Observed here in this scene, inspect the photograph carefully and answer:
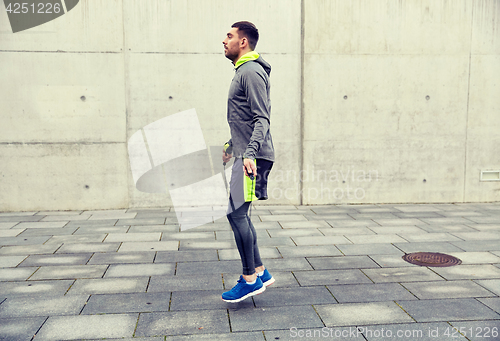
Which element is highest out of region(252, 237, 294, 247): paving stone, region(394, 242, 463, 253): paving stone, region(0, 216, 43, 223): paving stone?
region(394, 242, 463, 253): paving stone

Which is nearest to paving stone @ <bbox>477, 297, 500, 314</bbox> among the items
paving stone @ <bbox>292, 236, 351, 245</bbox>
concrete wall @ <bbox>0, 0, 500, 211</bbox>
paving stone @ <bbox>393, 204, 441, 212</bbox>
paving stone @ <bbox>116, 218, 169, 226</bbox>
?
paving stone @ <bbox>292, 236, 351, 245</bbox>

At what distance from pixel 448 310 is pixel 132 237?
145 inches

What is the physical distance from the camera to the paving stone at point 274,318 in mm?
2963

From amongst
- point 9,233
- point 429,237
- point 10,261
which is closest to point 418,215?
point 429,237

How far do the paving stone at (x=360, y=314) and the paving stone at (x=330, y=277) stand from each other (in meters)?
0.51

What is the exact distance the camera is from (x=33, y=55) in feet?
22.8

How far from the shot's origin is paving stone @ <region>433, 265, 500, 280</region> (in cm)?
396

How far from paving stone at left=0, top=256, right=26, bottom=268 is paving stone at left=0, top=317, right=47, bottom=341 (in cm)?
141

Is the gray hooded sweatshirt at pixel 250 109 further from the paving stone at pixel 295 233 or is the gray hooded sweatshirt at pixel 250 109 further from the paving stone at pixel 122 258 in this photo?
the paving stone at pixel 295 233

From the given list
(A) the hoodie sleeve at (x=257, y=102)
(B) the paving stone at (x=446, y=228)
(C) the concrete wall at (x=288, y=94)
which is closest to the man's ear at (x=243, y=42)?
(A) the hoodie sleeve at (x=257, y=102)

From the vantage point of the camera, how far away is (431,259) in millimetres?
4480

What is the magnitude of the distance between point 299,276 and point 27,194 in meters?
5.16

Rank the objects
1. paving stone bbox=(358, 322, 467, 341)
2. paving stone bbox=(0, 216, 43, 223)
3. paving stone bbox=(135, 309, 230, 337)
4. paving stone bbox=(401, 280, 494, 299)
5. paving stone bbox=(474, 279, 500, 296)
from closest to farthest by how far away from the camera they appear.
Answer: paving stone bbox=(358, 322, 467, 341), paving stone bbox=(135, 309, 230, 337), paving stone bbox=(401, 280, 494, 299), paving stone bbox=(474, 279, 500, 296), paving stone bbox=(0, 216, 43, 223)

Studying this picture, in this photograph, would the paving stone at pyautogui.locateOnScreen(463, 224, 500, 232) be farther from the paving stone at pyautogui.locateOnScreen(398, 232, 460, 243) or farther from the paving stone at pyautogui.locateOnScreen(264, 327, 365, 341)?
the paving stone at pyautogui.locateOnScreen(264, 327, 365, 341)
